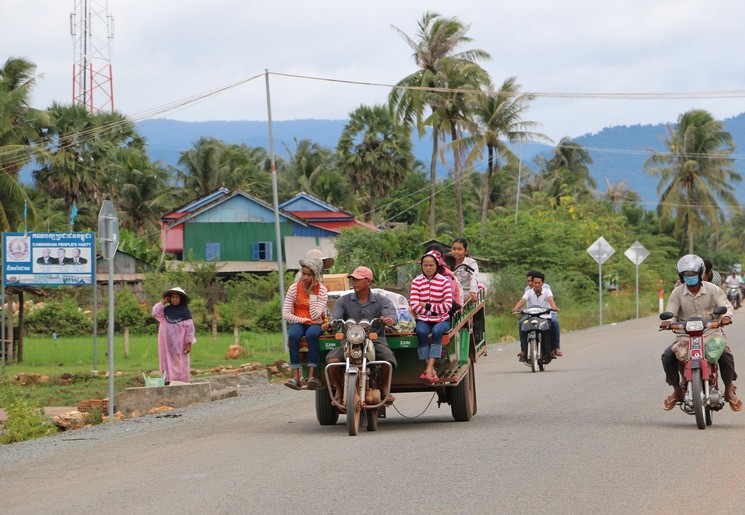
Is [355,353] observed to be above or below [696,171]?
below

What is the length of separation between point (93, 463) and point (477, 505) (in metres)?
4.67

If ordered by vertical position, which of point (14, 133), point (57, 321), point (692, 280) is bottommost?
point (57, 321)

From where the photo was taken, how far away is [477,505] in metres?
7.98

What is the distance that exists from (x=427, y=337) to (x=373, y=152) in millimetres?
67417

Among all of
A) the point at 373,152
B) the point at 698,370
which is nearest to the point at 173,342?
the point at 698,370

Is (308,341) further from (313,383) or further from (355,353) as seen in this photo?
(355,353)

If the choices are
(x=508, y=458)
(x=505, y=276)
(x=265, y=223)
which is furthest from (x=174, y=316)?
(x=265, y=223)

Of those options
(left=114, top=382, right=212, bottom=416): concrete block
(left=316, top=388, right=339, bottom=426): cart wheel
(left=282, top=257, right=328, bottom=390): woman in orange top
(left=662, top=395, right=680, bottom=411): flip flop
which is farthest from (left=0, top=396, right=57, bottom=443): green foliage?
(left=662, top=395, right=680, bottom=411): flip flop

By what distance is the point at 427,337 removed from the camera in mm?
12977

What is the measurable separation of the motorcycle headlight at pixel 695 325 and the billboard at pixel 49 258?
18.8 meters

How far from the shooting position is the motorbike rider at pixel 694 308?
41.2 feet

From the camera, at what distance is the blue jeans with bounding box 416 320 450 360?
12.9 metres

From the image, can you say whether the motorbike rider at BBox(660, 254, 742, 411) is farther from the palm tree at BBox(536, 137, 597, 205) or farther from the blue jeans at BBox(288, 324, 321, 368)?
the palm tree at BBox(536, 137, 597, 205)

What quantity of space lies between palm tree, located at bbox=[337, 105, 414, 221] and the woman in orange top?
65079mm
